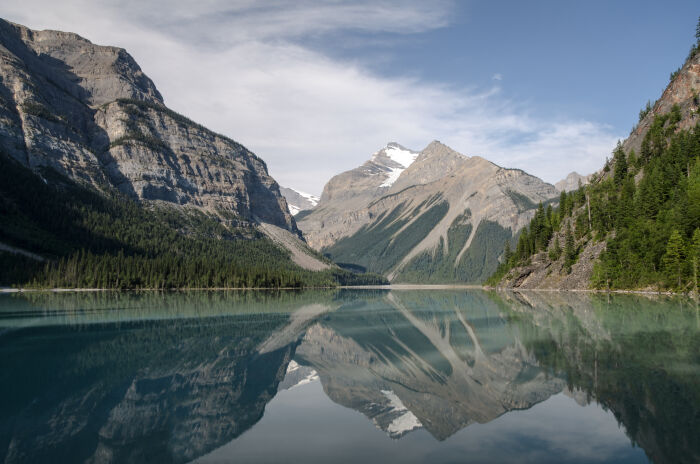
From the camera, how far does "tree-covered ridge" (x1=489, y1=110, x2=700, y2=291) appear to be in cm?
6881

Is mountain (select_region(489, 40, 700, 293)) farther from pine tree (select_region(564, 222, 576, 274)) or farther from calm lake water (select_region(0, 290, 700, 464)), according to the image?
calm lake water (select_region(0, 290, 700, 464))

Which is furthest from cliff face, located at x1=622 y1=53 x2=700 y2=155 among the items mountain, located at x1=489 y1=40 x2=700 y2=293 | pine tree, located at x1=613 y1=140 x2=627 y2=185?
pine tree, located at x1=613 y1=140 x2=627 y2=185

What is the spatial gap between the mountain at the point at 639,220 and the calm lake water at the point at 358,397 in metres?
45.1

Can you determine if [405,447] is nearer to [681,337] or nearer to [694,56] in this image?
[681,337]

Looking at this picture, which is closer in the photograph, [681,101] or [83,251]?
[681,101]

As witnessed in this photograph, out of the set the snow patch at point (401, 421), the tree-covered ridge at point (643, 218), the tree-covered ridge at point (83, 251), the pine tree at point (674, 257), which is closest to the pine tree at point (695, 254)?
the tree-covered ridge at point (643, 218)

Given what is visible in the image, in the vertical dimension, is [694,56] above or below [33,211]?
above

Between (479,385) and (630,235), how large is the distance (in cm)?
7392

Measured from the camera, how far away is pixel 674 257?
6700cm

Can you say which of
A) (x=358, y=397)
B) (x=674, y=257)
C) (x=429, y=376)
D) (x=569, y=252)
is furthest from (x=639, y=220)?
(x=358, y=397)

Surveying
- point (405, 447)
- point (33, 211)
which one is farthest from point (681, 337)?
point (33, 211)

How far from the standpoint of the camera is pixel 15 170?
18338cm

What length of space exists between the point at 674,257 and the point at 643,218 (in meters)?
17.0

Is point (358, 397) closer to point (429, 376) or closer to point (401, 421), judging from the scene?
point (401, 421)
